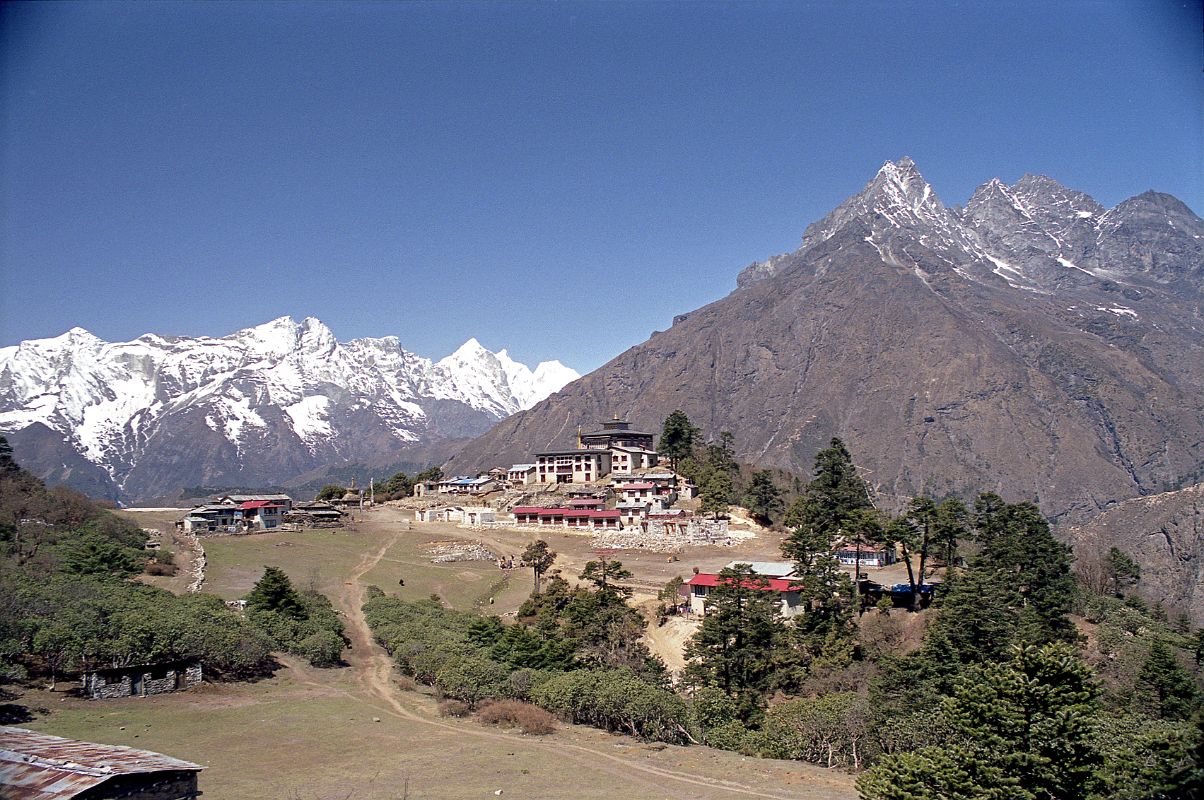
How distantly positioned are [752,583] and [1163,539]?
398 feet

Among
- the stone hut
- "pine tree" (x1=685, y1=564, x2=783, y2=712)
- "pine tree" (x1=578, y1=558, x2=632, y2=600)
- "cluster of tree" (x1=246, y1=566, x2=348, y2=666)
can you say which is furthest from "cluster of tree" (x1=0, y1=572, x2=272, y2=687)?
"pine tree" (x1=685, y1=564, x2=783, y2=712)

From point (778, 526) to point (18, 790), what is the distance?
66686mm

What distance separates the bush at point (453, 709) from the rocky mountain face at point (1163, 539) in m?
106

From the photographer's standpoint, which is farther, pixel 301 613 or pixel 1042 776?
pixel 301 613

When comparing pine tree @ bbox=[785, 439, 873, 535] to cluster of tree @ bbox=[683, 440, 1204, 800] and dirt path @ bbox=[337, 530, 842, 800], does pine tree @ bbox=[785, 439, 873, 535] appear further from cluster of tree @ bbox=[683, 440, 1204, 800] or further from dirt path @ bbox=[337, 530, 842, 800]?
dirt path @ bbox=[337, 530, 842, 800]

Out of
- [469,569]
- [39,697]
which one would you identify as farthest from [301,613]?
[469,569]

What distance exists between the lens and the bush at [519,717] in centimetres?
2888

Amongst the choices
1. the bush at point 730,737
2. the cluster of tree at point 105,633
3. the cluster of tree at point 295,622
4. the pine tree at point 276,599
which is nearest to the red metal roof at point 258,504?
the cluster of tree at point 295,622

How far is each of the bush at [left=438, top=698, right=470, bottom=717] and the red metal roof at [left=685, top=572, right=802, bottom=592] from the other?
1677 cm

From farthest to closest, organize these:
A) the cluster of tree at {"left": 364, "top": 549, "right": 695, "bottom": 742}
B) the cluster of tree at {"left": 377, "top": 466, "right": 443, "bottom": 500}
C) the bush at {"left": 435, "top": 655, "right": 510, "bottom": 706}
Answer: the cluster of tree at {"left": 377, "top": 466, "right": 443, "bottom": 500}, the bush at {"left": 435, "top": 655, "right": 510, "bottom": 706}, the cluster of tree at {"left": 364, "top": 549, "right": 695, "bottom": 742}

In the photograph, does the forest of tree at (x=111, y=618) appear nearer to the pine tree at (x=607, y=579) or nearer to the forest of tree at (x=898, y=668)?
the forest of tree at (x=898, y=668)

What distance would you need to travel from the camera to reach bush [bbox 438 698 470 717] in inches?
1215

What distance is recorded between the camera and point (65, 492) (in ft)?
209

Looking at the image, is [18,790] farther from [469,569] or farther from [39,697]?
[469,569]
